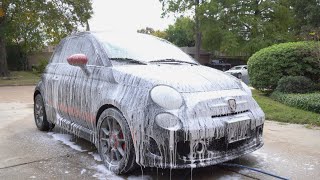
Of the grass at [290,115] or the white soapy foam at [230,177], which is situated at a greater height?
the grass at [290,115]

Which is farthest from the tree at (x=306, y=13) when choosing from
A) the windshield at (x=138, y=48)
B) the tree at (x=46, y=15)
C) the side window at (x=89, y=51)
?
the side window at (x=89, y=51)

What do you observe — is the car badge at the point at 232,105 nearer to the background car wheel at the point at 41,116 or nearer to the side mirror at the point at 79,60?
the side mirror at the point at 79,60

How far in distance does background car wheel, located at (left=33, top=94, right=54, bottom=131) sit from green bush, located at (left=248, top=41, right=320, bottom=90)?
7.06m

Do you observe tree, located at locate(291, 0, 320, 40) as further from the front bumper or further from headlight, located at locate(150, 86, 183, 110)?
headlight, located at locate(150, 86, 183, 110)

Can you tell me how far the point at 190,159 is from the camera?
3627 millimetres

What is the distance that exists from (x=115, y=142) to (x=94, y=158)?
0.80 meters

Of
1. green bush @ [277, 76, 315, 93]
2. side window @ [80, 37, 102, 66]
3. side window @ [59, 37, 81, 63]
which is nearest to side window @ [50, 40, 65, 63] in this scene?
side window @ [59, 37, 81, 63]

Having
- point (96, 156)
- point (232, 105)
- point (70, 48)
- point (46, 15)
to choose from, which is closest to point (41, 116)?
point (70, 48)

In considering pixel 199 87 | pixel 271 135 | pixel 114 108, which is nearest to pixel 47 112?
pixel 114 108

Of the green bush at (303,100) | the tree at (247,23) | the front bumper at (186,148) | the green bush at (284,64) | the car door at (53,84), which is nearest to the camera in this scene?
the front bumper at (186,148)

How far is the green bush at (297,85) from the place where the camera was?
10.1m

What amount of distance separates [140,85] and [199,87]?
65cm

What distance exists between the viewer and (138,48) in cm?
493

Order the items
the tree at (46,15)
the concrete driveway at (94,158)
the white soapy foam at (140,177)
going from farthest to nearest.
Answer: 1. the tree at (46,15)
2. the concrete driveway at (94,158)
3. the white soapy foam at (140,177)
